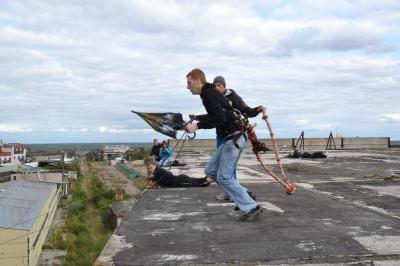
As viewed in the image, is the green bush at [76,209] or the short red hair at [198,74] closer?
the short red hair at [198,74]

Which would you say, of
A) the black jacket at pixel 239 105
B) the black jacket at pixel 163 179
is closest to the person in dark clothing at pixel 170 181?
the black jacket at pixel 163 179

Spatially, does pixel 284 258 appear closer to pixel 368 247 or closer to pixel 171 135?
pixel 368 247

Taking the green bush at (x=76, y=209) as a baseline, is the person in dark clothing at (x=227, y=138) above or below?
above

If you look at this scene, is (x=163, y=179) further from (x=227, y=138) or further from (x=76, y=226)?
(x=76, y=226)

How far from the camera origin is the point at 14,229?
2019 cm

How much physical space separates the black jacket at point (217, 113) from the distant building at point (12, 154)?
10006 centimetres

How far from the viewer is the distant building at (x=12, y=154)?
10959 centimetres

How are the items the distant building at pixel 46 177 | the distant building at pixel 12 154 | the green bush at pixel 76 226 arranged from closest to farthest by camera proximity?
1. the green bush at pixel 76 226
2. the distant building at pixel 46 177
3. the distant building at pixel 12 154

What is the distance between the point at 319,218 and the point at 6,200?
20651 millimetres

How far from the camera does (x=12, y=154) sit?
122 m

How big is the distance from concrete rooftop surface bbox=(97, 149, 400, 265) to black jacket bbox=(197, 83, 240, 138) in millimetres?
1191

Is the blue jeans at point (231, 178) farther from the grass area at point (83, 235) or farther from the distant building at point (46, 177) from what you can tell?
the distant building at point (46, 177)

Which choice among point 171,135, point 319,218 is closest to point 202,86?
point 171,135

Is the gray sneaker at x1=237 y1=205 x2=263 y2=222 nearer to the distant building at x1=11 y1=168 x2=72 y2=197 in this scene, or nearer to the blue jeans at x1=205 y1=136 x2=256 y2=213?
the blue jeans at x1=205 y1=136 x2=256 y2=213
